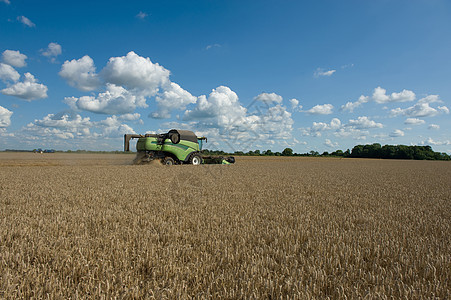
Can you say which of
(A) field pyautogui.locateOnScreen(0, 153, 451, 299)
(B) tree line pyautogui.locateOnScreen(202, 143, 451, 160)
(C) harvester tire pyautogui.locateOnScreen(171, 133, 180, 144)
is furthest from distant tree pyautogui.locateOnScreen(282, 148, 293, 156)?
(A) field pyautogui.locateOnScreen(0, 153, 451, 299)

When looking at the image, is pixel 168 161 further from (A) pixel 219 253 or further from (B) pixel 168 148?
(A) pixel 219 253

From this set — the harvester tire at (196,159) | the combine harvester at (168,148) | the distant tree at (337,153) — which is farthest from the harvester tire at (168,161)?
the distant tree at (337,153)

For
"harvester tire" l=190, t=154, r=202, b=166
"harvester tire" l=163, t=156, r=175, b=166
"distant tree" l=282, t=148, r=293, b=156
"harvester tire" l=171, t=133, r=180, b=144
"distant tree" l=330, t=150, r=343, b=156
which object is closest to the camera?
"harvester tire" l=163, t=156, r=175, b=166

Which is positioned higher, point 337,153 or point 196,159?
point 337,153

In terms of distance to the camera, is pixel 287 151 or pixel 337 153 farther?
pixel 337 153

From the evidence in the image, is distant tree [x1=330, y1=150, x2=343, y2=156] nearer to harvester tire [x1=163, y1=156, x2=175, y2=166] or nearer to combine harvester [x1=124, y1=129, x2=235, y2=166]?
combine harvester [x1=124, y1=129, x2=235, y2=166]

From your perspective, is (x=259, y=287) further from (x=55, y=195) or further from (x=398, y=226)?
(x=55, y=195)

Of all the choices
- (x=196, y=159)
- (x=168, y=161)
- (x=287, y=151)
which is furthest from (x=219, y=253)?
(x=287, y=151)

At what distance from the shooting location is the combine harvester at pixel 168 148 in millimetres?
A: 17141

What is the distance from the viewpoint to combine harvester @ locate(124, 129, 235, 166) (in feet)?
56.2

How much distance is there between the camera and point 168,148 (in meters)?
17.3

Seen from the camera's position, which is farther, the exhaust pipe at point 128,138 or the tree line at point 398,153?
the tree line at point 398,153

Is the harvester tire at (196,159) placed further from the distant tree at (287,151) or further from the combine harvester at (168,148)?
the distant tree at (287,151)

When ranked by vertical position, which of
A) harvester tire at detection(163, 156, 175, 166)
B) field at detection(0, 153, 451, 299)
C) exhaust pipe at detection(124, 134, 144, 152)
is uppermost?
exhaust pipe at detection(124, 134, 144, 152)
